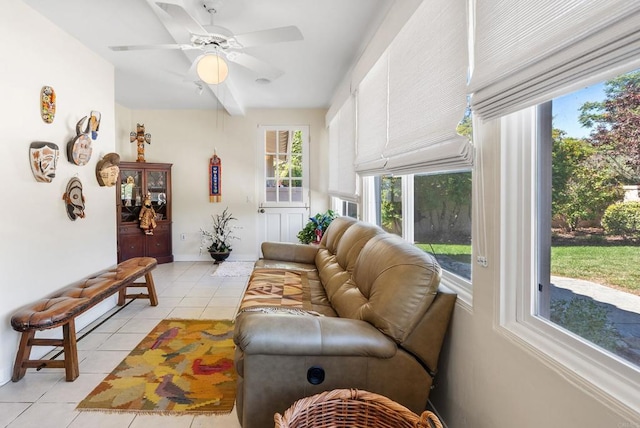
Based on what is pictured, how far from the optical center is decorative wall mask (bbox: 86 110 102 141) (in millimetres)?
3254

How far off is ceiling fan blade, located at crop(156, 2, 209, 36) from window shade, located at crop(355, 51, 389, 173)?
1.31 meters

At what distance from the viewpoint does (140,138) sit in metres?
5.65

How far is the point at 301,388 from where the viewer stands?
151cm

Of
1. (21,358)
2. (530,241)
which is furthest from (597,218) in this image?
(21,358)

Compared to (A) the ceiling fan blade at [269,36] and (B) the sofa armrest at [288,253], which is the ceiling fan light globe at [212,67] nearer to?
(A) the ceiling fan blade at [269,36]

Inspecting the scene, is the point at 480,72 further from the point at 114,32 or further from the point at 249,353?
the point at 114,32

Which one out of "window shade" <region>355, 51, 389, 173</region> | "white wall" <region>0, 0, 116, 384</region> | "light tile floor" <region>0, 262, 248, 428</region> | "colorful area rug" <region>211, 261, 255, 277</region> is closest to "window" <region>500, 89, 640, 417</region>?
"window shade" <region>355, 51, 389, 173</region>

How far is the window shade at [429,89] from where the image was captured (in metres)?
1.56

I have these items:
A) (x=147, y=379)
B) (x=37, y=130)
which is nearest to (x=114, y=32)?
(x=37, y=130)

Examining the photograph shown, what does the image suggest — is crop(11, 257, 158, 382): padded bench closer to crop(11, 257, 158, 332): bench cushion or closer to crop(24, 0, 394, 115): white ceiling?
crop(11, 257, 158, 332): bench cushion

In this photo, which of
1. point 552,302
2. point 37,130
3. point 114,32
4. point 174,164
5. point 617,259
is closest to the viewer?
point 617,259

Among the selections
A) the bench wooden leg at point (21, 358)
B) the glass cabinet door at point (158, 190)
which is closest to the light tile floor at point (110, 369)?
the bench wooden leg at point (21, 358)

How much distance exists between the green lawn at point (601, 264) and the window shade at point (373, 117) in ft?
5.22

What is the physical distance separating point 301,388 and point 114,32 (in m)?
3.24
